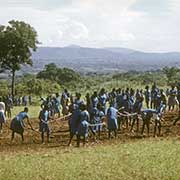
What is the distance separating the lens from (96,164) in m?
16.7

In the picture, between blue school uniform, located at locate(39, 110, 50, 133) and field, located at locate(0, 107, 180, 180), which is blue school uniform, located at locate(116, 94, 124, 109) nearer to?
field, located at locate(0, 107, 180, 180)

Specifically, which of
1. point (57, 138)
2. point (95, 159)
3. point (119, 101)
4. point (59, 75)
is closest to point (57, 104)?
point (119, 101)

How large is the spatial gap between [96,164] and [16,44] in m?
44.5

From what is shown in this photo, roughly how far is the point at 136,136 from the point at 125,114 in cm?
245

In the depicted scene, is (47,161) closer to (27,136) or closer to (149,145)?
(149,145)

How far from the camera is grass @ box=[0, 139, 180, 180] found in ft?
51.6

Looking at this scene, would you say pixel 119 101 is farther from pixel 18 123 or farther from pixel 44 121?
pixel 18 123

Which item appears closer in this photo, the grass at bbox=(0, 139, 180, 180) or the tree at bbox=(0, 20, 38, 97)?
the grass at bbox=(0, 139, 180, 180)

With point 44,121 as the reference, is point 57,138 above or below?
below

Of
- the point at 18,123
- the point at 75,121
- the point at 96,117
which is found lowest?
the point at 18,123

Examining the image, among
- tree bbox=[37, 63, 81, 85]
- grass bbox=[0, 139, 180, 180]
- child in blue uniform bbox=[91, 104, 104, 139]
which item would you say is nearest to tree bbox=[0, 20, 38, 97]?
tree bbox=[37, 63, 81, 85]

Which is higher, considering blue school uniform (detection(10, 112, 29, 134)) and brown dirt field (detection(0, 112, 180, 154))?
blue school uniform (detection(10, 112, 29, 134))

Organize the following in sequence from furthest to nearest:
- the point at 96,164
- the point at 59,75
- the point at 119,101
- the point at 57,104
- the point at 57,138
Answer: the point at 59,75
the point at 57,104
the point at 119,101
the point at 57,138
the point at 96,164

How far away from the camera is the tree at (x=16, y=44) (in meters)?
59.4
